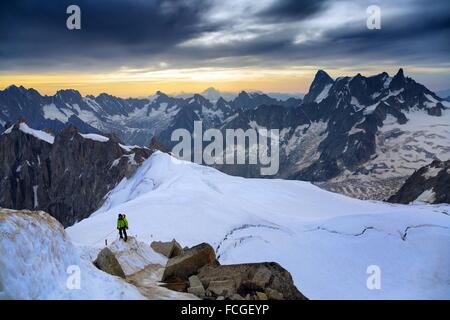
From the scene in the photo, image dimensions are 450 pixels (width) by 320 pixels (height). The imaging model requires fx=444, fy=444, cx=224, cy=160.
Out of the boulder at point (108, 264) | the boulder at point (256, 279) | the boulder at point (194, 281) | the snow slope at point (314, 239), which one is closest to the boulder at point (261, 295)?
the boulder at point (256, 279)

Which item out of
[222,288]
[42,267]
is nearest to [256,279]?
[222,288]

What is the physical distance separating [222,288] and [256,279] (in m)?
1.87

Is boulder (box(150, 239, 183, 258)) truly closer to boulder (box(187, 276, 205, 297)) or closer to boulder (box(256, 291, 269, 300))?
boulder (box(187, 276, 205, 297))

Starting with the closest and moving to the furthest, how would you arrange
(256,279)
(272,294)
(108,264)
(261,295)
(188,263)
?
(261,295) → (272,294) → (256,279) → (108,264) → (188,263)

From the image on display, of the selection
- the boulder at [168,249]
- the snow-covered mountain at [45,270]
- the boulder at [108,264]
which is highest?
the snow-covered mountain at [45,270]

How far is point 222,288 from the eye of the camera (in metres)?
22.8

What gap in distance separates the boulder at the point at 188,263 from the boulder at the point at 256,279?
1.78 metres

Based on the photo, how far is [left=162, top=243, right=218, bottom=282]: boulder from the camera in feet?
86.4

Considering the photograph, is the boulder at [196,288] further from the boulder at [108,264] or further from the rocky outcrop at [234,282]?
the boulder at [108,264]

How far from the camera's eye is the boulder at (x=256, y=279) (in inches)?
899

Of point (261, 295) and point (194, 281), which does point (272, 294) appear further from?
point (194, 281)

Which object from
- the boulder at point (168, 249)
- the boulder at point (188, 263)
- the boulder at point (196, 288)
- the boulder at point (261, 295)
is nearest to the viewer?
the boulder at point (261, 295)

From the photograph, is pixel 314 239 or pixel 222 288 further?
pixel 314 239
